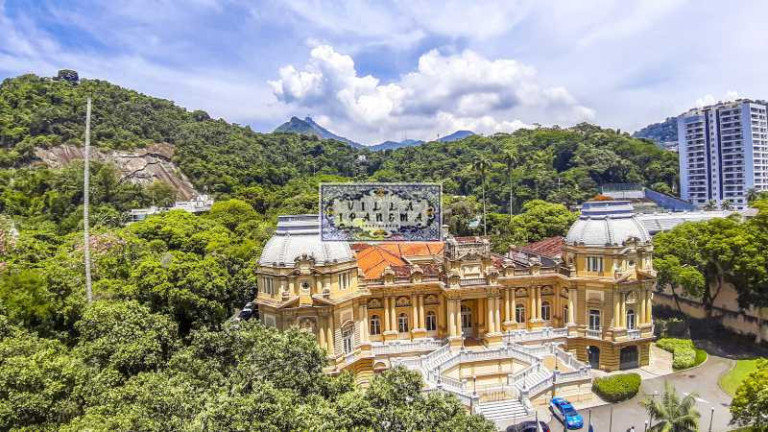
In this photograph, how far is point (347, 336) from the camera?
2756cm

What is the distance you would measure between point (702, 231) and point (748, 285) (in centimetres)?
492

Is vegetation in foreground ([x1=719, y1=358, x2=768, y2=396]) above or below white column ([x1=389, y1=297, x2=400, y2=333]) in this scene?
below

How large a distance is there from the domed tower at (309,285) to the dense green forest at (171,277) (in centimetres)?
369

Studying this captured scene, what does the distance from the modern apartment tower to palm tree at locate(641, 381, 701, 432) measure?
8943cm

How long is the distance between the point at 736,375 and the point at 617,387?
9.50 m

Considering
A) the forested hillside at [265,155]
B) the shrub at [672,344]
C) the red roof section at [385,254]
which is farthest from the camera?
the forested hillside at [265,155]

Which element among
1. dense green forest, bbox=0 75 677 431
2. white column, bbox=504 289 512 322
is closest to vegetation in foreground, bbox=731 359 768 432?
dense green forest, bbox=0 75 677 431

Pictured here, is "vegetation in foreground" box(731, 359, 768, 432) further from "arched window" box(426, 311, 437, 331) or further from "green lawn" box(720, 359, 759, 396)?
"arched window" box(426, 311, 437, 331)

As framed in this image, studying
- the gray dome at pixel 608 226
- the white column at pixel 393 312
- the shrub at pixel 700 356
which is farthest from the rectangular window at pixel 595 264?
the white column at pixel 393 312

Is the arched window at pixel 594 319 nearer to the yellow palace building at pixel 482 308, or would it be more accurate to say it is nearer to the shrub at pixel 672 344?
the yellow palace building at pixel 482 308

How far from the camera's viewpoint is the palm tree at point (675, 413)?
65.7ft

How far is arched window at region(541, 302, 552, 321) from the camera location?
32906 millimetres

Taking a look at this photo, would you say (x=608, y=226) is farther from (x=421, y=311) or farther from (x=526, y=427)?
(x=526, y=427)

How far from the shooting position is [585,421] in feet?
81.7
